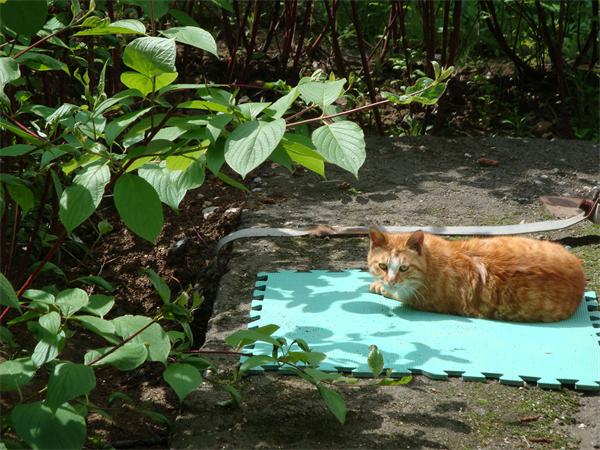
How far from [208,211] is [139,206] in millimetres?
2726

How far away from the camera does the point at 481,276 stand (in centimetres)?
348

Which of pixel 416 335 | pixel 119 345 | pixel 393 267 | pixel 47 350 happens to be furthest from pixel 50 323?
pixel 393 267

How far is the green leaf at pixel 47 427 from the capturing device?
6.52 ft

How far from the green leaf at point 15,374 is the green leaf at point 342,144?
85 cm

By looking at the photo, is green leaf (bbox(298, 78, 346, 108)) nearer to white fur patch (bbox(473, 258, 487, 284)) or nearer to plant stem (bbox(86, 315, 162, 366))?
plant stem (bbox(86, 315, 162, 366))

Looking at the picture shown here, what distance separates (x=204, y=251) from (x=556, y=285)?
1.74 meters

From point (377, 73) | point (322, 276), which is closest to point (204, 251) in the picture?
point (322, 276)

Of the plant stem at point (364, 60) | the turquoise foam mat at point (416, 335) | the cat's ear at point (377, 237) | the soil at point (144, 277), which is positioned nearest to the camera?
the soil at point (144, 277)

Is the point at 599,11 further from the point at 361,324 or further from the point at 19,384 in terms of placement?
the point at 19,384

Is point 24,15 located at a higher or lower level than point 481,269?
higher

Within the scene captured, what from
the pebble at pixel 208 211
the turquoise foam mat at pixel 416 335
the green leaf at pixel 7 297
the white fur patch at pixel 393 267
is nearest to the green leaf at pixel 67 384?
the green leaf at pixel 7 297

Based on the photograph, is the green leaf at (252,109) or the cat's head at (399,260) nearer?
the green leaf at (252,109)

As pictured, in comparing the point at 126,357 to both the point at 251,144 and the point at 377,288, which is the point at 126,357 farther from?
the point at 377,288

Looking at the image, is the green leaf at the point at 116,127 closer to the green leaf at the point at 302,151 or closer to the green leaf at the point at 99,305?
the green leaf at the point at 302,151
